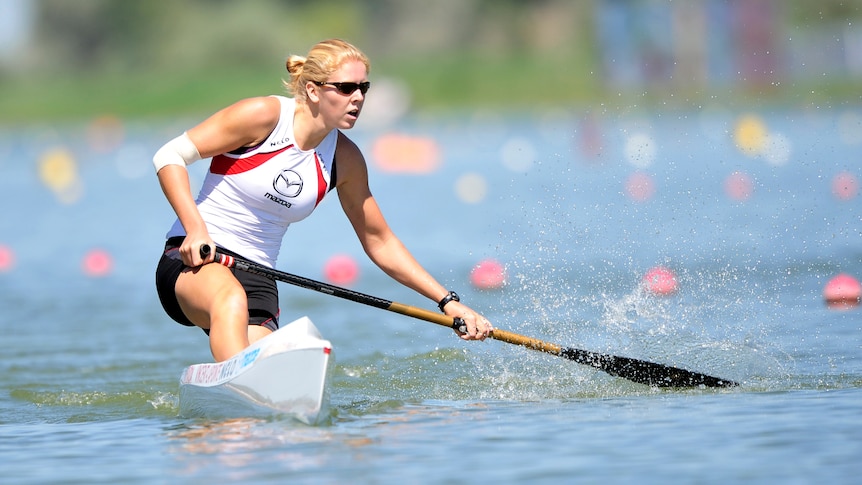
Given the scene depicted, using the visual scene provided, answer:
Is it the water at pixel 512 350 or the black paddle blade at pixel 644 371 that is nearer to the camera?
the water at pixel 512 350

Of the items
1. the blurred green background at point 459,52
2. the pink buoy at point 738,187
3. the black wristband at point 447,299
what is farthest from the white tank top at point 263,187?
the blurred green background at point 459,52

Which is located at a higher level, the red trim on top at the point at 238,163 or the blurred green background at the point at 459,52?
the blurred green background at the point at 459,52

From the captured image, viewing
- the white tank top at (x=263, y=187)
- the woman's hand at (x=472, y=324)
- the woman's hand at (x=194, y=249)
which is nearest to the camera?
the woman's hand at (x=194, y=249)

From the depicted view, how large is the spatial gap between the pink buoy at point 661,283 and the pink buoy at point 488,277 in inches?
63.1

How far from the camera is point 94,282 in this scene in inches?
585

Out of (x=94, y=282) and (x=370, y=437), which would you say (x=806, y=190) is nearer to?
(x=94, y=282)

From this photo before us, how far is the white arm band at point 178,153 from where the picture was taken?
6.42 meters

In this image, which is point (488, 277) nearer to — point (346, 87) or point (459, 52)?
point (346, 87)

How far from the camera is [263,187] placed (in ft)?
21.5

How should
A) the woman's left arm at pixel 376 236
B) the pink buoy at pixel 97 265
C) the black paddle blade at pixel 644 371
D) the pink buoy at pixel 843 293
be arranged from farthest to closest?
the pink buoy at pixel 97 265 < the pink buoy at pixel 843 293 < the black paddle blade at pixel 644 371 < the woman's left arm at pixel 376 236

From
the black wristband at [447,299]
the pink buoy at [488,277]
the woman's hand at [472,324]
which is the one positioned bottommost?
the woman's hand at [472,324]

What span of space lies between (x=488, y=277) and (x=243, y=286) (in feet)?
20.1

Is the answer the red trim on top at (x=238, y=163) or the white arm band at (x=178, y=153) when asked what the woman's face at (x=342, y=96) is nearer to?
the red trim on top at (x=238, y=163)

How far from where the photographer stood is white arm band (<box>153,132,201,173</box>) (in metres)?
6.42
